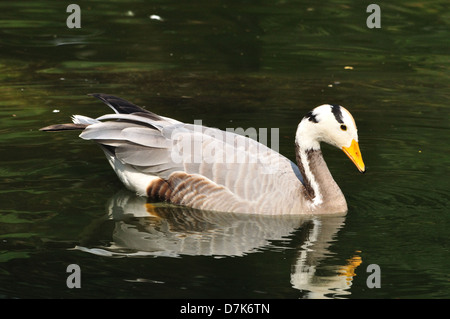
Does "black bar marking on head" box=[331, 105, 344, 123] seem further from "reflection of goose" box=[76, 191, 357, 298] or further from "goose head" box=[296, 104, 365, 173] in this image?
"reflection of goose" box=[76, 191, 357, 298]

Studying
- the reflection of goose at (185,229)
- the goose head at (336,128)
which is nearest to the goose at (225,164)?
the goose head at (336,128)

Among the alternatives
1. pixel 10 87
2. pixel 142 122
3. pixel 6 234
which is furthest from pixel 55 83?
pixel 6 234

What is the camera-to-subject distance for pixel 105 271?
7.58 meters

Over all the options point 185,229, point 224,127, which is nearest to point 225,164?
point 185,229

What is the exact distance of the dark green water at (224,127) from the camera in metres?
7.63

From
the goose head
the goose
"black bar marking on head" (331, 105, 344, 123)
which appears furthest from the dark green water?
"black bar marking on head" (331, 105, 344, 123)

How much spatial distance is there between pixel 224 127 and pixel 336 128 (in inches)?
127

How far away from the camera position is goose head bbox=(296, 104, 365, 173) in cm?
896

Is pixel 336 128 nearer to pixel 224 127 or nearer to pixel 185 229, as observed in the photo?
pixel 185 229

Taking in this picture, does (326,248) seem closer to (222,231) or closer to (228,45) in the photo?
(222,231)

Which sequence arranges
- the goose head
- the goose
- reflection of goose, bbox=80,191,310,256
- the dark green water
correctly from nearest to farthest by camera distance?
the dark green water, reflection of goose, bbox=80,191,310,256, the goose head, the goose

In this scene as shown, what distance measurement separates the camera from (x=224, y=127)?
39.3ft

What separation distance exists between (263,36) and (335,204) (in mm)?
8127

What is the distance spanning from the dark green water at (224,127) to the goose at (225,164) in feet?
0.75
